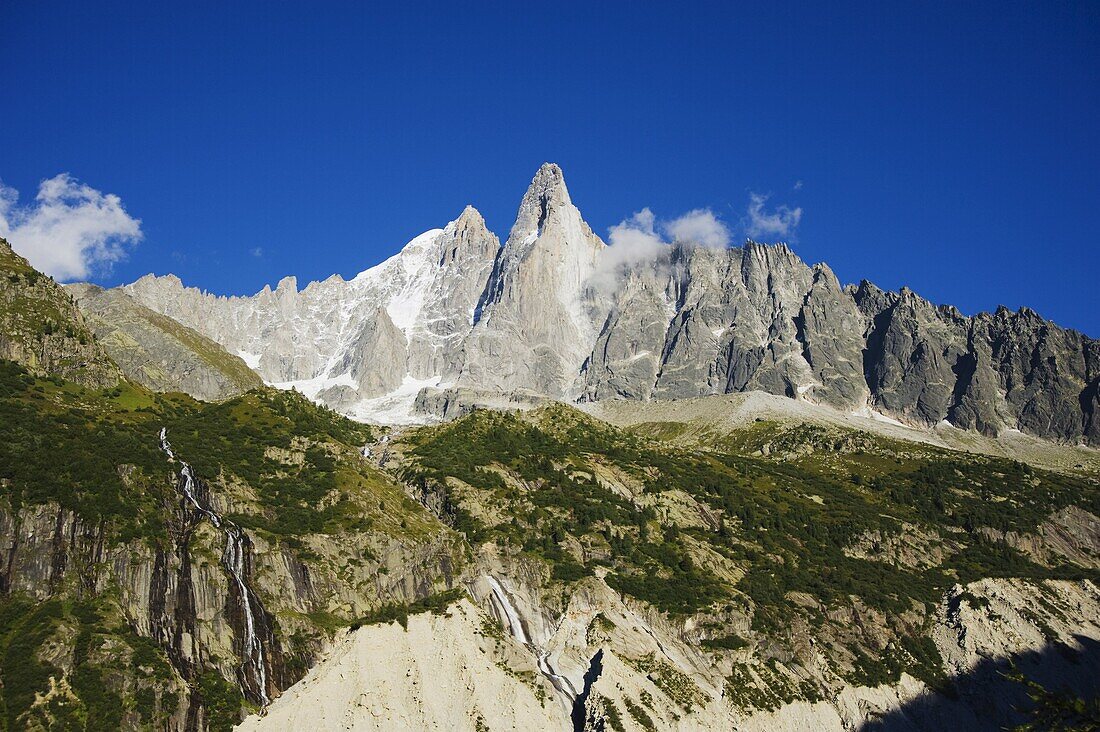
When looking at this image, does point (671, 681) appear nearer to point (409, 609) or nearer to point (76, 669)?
point (409, 609)

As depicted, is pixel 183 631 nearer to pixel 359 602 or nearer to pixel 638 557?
pixel 359 602

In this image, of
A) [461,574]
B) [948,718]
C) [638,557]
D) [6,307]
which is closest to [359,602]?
[461,574]

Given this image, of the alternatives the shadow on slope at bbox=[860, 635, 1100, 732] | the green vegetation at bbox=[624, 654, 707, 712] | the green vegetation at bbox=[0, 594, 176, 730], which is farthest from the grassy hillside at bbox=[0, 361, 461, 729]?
the shadow on slope at bbox=[860, 635, 1100, 732]

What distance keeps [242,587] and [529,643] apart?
43.8 metres

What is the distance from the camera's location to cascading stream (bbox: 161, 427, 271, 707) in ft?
370

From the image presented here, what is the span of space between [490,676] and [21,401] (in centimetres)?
8894

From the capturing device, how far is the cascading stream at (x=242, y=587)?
370 feet

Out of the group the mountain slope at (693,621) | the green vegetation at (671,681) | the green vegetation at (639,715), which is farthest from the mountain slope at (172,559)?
the green vegetation at (639,715)

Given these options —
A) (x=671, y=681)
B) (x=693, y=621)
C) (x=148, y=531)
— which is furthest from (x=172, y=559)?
(x=693, y=621)

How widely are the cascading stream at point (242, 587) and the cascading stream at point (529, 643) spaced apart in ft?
125

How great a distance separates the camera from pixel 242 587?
4830 inches

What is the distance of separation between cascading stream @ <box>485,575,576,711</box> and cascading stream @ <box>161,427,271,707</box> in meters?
38.2

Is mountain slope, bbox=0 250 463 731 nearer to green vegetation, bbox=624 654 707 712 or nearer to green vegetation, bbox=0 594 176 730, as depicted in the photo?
green vegetation, bbox=0 594 176 730

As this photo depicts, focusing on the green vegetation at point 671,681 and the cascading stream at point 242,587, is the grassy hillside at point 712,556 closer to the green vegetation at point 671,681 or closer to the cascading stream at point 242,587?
the green vegetation at point 671,681
